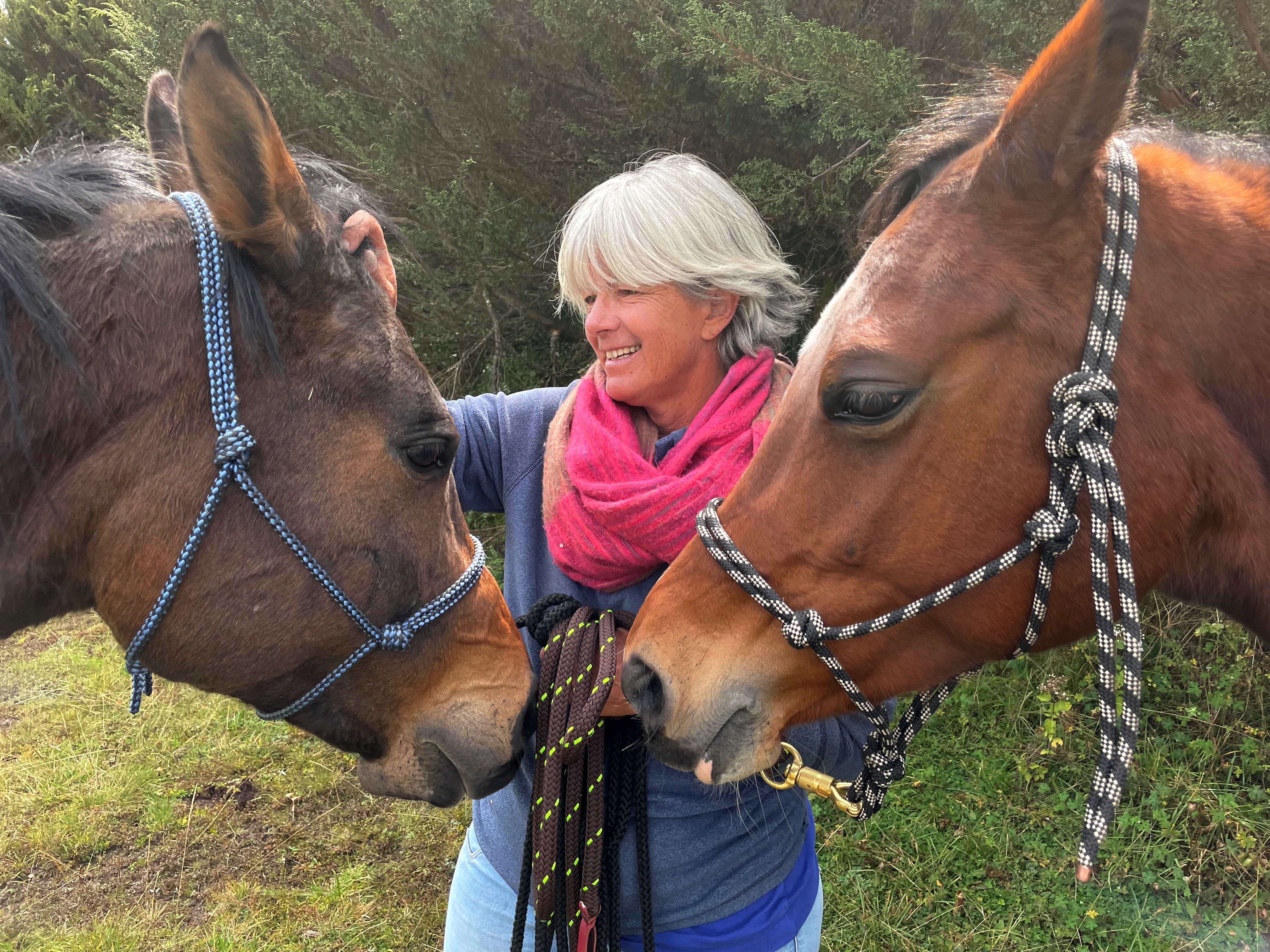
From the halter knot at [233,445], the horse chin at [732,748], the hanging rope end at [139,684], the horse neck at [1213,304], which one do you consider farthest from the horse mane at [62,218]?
the horse neck at [1213,304]

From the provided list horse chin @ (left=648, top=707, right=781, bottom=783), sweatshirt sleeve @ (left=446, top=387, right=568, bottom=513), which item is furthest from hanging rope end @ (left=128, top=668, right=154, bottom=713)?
horse chin @ (left=648, top=707, right=781, bottom=783)

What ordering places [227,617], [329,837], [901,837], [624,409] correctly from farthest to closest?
[329,837], [901,837], [624,409], [227,617]

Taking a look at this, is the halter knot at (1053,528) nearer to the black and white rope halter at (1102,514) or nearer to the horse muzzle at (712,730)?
the black and white rope halter at (1102,514)

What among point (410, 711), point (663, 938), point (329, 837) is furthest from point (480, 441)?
point (329, 837)


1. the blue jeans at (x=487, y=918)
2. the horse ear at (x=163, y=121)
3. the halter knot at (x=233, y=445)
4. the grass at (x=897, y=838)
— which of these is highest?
the horse ear at (x=163, y=121)

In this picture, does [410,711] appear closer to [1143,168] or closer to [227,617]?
[227,617]

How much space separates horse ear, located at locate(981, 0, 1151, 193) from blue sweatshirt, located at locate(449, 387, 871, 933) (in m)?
1.12

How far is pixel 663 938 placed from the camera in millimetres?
1744

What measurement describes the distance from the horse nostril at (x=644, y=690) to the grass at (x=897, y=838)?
222cm

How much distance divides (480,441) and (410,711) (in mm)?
747

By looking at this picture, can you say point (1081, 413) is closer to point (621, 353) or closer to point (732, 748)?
point (732, 748)

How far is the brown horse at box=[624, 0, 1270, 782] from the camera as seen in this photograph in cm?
130

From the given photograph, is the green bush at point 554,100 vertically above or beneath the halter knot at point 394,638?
above

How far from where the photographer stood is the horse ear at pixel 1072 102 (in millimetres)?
1143
